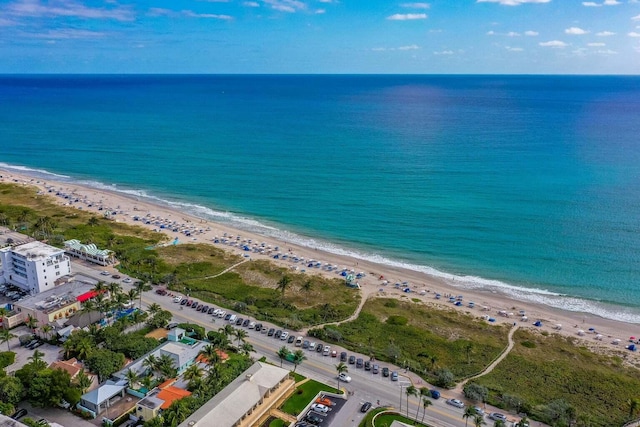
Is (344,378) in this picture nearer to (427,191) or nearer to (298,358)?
(298,358)

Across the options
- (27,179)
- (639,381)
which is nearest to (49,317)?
(639,381)

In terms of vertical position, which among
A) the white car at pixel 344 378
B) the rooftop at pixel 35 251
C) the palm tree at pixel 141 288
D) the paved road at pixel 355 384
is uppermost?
the rooftop at pixel 35 251

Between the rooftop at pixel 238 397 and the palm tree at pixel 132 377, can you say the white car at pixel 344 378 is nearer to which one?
the rooftop at pixel 238 397

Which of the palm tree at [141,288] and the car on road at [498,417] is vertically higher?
the palm tree at [141,288]

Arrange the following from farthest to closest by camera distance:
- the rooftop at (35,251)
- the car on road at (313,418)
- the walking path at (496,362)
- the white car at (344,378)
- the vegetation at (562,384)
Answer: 1. the rooftop at (35,251)
2. the walking path at (496,362)
3. the white car at (344,378)
4. the vegetation at (562,384)
5. the car on road at (313,418)

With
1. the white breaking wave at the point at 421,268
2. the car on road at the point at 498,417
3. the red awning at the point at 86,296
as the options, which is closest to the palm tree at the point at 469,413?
the car on road at the point at 498,417

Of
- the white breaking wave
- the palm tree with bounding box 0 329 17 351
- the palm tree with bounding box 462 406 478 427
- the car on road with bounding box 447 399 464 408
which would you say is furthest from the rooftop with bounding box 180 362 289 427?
the white breaking wave

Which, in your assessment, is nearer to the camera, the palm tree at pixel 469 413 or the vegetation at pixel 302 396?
the palm tree at pixel 469 413
